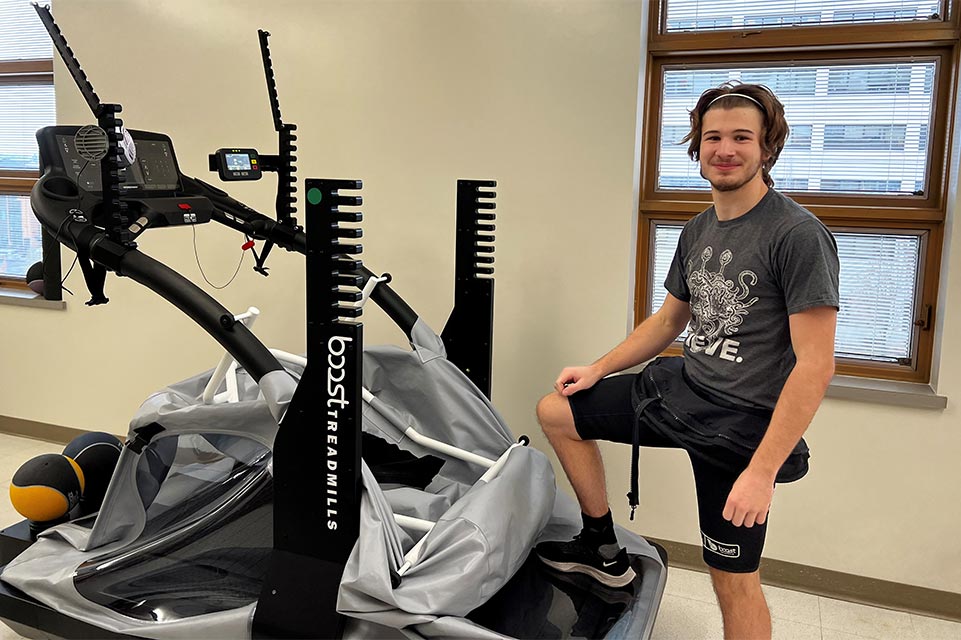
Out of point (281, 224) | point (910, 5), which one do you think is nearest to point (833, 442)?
point (910, 5)

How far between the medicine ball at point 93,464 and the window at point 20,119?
2166 mm

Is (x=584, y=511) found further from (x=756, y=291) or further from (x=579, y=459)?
(x=756, y=291)

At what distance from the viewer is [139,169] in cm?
261

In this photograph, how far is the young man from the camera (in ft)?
6.12

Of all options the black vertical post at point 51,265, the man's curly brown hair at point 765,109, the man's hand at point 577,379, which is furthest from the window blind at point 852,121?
the black vertical post at point 51,265

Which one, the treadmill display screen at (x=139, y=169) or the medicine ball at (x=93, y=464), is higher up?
the treadmill display screen at (x=139, y=169)

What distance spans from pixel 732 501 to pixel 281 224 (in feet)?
5.67

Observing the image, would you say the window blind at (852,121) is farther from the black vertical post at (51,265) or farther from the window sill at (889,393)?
the black vertical post at (51,265)

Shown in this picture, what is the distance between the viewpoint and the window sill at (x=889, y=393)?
2.86m

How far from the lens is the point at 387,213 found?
3502mm

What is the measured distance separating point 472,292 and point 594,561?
1028 millimetres

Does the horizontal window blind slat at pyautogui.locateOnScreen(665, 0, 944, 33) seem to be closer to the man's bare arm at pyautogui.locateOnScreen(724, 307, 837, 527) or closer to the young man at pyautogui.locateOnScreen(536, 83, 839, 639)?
the young man at pyautogui.locateOnScreen(536, 83, 839, 639)

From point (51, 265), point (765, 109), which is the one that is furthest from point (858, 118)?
point (51, 265)

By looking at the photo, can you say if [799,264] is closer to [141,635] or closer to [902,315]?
[902,315]
